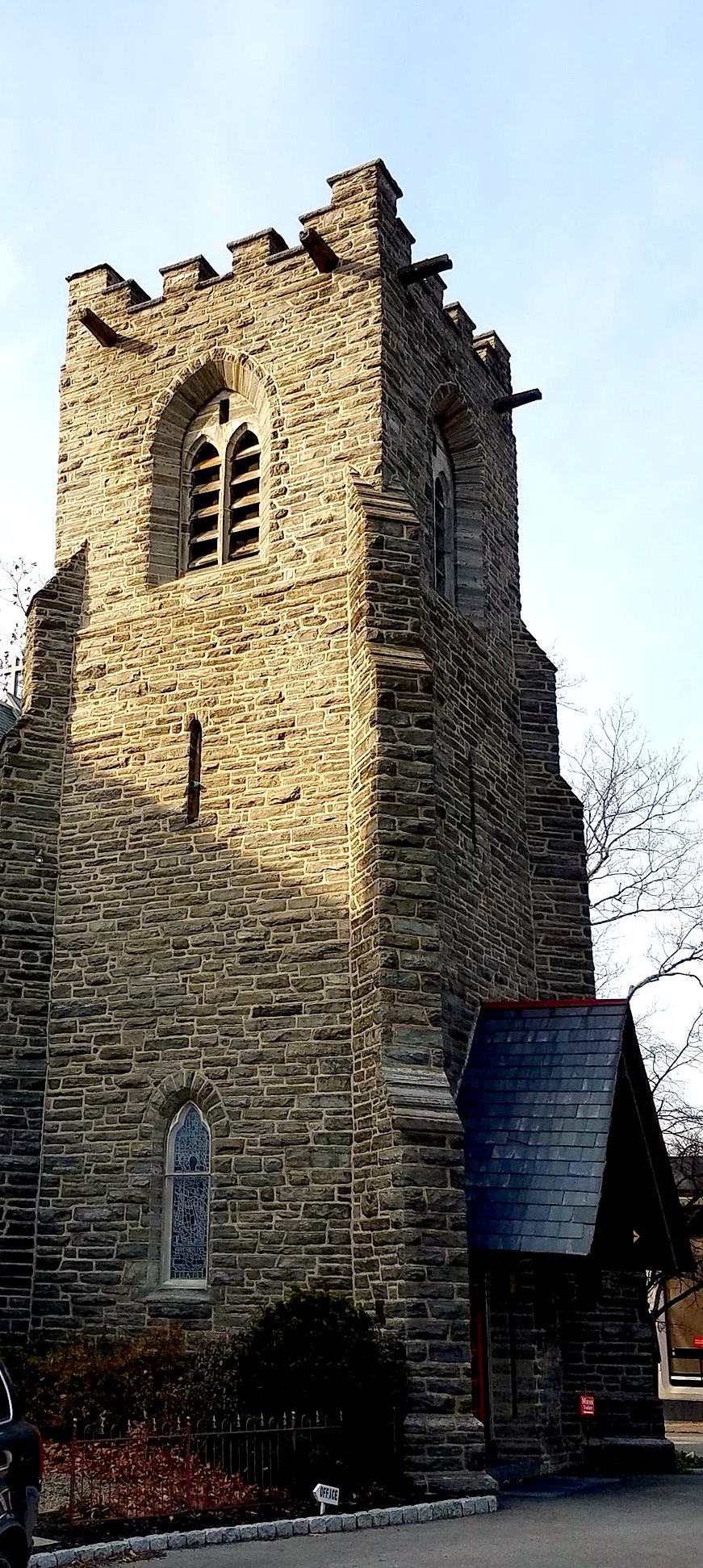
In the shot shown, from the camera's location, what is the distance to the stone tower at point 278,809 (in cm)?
1205

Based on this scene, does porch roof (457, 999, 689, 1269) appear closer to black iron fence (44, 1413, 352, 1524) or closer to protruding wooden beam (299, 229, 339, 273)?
black iron fence (44, 1413, 352, 1524)

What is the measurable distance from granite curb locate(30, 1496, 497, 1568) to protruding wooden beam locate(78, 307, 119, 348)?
45.1ft

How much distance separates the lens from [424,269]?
616 inches

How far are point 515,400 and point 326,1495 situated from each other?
14329 millimetres

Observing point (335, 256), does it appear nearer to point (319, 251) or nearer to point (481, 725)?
point (319, 251)

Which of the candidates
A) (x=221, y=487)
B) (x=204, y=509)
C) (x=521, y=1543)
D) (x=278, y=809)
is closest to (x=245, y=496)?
(x=221, y=487)

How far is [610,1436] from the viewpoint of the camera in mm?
13820

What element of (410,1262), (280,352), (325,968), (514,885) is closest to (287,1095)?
(325,968)

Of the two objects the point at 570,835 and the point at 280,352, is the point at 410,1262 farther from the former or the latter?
the point at 280,352

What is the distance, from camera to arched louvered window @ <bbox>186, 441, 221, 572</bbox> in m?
15.9

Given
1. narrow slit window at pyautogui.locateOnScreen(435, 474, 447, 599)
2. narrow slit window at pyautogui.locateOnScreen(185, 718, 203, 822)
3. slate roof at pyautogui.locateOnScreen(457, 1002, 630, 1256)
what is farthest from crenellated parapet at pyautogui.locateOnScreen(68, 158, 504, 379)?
slate roof at pyautogui.locateOnScreen(457, 1002, 630, 1256)

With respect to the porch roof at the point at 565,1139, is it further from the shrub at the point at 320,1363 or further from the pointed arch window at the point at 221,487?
the pointed arch window at the point at 221,487

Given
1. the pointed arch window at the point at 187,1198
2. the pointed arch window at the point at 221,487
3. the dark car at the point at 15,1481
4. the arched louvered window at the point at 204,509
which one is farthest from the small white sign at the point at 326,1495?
the arched louvered window at the point at 204,509

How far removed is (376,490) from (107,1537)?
33.0 feet
